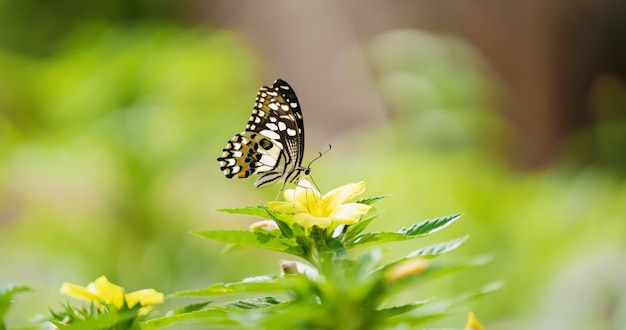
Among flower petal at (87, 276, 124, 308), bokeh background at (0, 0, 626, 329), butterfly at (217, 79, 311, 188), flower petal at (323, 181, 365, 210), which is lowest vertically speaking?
flower petal at (87, 276, 124, 308)

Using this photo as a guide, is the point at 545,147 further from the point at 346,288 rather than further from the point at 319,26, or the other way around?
the point at 346,288

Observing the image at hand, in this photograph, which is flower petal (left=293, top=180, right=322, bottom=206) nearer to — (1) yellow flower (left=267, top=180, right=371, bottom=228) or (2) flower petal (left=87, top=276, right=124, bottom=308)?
(1) yellow flower (left=267, top=180, right=371, bottom=228)

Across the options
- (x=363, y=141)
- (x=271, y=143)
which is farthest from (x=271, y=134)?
(x=363, y=141)

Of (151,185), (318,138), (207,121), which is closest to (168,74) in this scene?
(207,121)

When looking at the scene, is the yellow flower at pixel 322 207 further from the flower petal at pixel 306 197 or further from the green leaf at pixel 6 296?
the green leaf at pixel 6 296

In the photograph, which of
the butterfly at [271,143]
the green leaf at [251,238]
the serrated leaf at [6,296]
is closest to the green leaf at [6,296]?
the serrated leaf at [6,296]

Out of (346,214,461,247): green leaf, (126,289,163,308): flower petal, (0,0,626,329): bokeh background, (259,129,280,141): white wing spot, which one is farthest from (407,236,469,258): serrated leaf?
(0,0,626,329): bokeh background
